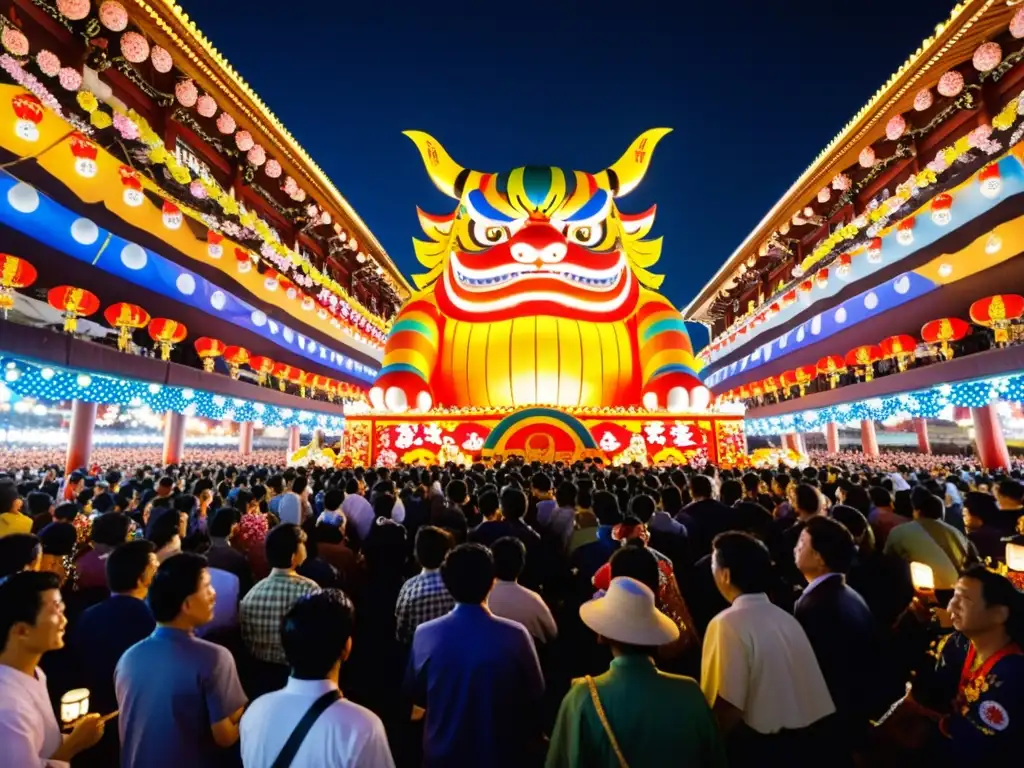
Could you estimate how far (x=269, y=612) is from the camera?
2.42m

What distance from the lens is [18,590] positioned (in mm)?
1646

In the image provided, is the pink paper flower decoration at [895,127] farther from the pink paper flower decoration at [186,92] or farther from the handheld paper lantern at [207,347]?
the handheld paper lantern at [207,347]

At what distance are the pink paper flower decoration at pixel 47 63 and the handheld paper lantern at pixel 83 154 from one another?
211 centimetres

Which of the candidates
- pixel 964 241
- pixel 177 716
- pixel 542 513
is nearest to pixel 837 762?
pixel 177 716

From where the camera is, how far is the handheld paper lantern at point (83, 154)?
9891mm

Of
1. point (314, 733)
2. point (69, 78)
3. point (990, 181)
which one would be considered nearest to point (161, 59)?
point (69, 78)

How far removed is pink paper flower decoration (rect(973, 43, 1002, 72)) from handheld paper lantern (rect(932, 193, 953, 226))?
2.98 meters

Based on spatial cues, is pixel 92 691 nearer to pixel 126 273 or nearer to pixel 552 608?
pixel 552 608

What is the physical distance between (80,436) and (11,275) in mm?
6102

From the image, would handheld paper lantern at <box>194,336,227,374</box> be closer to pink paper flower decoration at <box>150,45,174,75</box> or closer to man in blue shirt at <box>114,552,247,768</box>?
pink paper flower decoration at <box>150,45,174,75</box>

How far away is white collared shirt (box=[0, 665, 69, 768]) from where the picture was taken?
4.65 ft

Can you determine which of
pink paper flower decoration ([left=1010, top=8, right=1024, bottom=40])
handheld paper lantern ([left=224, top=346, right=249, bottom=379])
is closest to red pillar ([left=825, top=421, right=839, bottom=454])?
pink paper flower decoration ([left=1010, top=8, right=1024, bottom=40])

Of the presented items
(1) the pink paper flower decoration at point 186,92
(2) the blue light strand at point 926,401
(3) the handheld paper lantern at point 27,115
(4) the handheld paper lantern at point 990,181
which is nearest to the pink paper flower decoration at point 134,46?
(1) the pink paper flower decoration at point 186,92

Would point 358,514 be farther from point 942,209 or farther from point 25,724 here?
point 942,209
